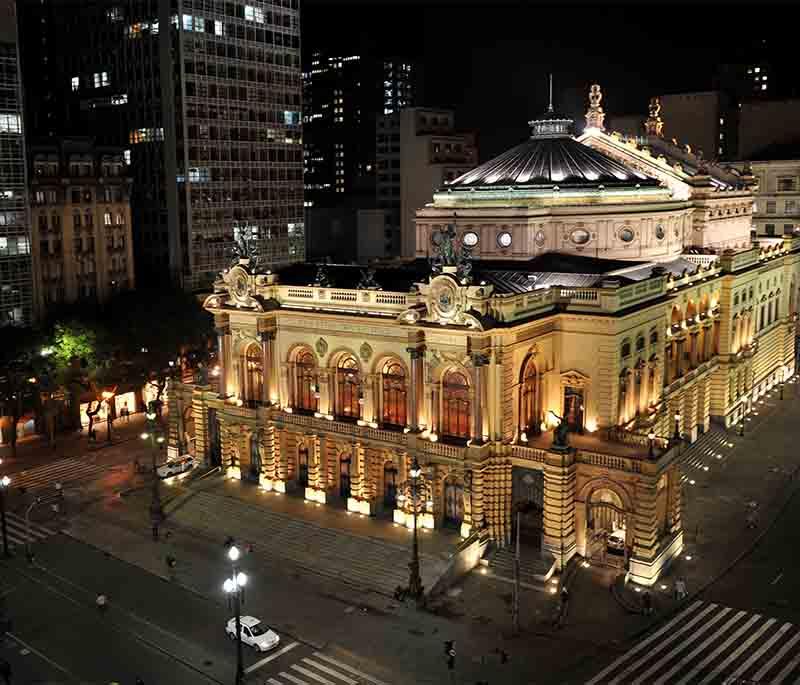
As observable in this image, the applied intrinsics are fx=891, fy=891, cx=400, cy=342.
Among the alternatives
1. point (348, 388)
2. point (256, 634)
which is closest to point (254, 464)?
point (348, 388)

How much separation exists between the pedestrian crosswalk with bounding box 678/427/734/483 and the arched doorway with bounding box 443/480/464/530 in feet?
73.4

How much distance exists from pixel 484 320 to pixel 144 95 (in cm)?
8381

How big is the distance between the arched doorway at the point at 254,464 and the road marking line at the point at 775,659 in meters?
38.9

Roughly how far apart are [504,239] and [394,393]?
71.1 feet

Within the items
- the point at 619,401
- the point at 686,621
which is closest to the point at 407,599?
the point at 686,621

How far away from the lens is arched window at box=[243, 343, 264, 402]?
228ft

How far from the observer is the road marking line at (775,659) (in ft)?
147

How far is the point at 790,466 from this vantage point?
76000 mm

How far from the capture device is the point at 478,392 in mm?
57531

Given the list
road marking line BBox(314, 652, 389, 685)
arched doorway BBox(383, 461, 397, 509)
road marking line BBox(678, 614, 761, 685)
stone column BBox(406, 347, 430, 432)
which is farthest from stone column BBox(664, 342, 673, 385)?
road marking line BBox(314, 652, 389, 685)

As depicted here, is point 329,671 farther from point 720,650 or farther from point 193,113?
point 193,113

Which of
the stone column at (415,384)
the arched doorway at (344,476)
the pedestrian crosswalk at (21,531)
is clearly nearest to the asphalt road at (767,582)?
the stone column at (415,384)

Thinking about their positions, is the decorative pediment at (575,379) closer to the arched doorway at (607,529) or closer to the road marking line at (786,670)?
the arched doorway at (607,529)

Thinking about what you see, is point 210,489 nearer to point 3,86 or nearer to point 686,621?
point 686,621
